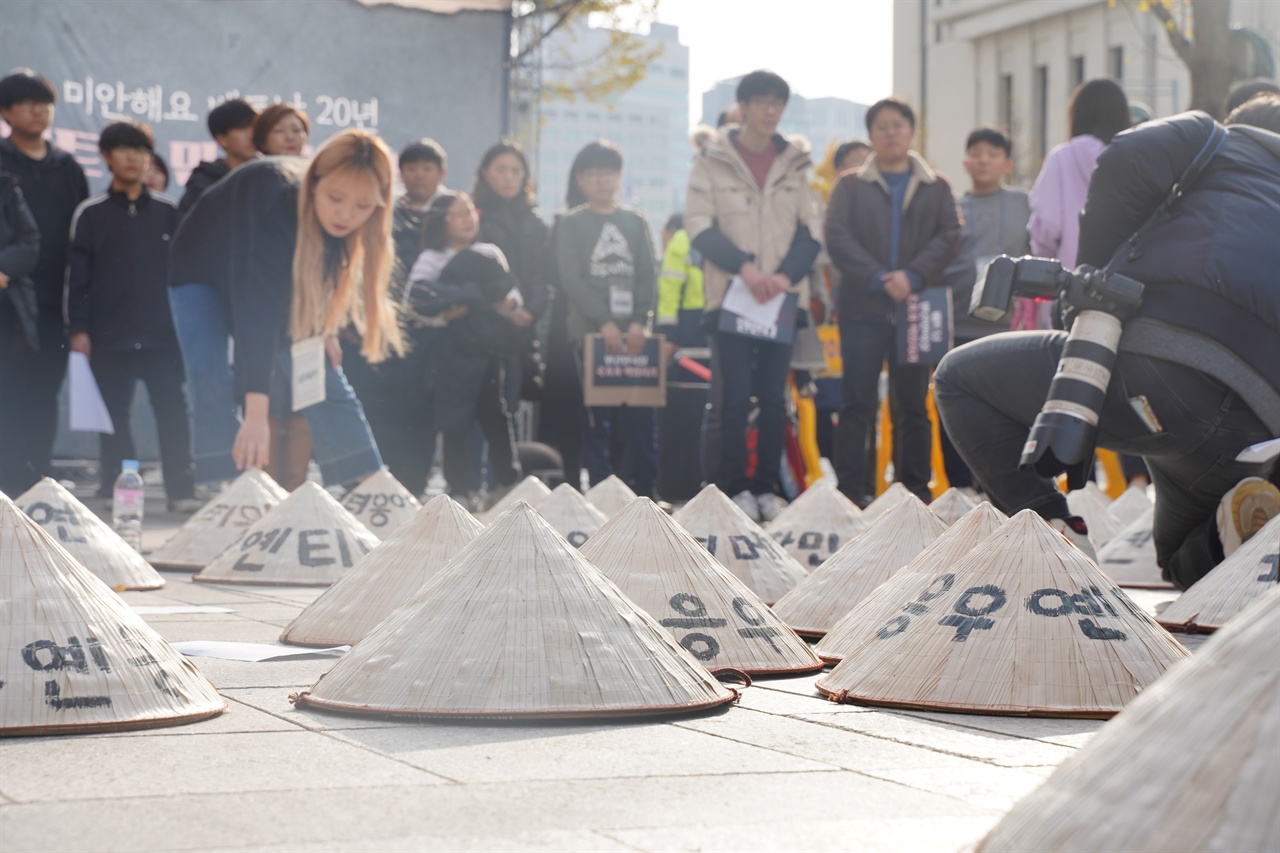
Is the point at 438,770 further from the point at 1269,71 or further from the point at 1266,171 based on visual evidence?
the point at 1269,71

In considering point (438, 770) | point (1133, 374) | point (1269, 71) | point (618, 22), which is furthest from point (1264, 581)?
point (618, 22)

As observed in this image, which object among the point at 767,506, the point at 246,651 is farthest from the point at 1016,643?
the point at 767,506

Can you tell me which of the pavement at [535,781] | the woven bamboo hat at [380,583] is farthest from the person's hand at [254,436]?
the pavement at [535,781]

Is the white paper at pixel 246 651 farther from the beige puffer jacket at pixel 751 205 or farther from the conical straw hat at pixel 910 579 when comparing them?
the beige puffer jacket at pixel 751 205

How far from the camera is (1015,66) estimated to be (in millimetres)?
47125

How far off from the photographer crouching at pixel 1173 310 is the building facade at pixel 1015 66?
117 feet

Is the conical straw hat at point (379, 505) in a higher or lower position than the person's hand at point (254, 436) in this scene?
lower

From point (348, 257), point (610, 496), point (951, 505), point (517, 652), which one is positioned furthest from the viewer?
point (348, 257)

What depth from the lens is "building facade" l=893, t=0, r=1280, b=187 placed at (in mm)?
42156

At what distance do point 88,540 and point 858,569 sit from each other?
9.46 ft

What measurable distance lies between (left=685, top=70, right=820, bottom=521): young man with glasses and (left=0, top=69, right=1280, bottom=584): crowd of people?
0.01 metres

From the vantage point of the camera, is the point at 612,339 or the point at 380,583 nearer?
the point at 380,583

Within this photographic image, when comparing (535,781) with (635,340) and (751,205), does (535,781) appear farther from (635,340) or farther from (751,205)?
(635,340)

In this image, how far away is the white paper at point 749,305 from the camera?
30.9 feet
